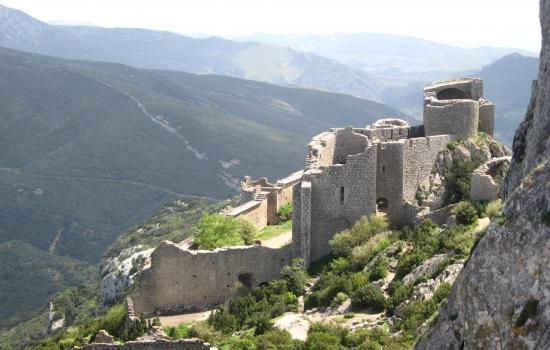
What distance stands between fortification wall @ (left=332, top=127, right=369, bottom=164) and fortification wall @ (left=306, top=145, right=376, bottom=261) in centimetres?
376

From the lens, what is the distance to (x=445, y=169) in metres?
31.1

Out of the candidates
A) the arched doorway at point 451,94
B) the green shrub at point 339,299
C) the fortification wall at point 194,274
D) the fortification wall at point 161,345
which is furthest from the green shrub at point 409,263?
the arched doorway at point 451,94

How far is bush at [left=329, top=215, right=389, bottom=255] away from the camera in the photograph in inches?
1114

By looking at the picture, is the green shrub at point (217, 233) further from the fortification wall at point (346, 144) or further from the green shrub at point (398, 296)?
the green shrub at point (398, 296)

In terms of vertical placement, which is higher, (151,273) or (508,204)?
(508,204)

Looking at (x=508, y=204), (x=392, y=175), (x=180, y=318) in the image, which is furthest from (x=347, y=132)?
(x=508, y=204)

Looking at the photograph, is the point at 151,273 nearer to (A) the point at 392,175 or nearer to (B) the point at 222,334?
(B) the point at 222,334

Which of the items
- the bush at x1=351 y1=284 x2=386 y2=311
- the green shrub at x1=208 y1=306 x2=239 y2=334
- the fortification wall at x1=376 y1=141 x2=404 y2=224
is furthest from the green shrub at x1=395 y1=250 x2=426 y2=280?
the green shrub at x1=208 y1=306 x2=239 y2=334

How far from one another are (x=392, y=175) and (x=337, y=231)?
2660 millimetres

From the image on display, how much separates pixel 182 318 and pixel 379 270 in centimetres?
685

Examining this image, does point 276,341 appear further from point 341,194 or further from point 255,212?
point 255,212

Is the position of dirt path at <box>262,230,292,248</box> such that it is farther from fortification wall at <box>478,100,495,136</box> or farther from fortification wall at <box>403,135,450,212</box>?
fortification wall at <box>478,100,495,136</box>

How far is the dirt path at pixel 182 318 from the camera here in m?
28.0

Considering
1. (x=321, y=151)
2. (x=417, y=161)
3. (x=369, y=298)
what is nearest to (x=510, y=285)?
(x=369, y=298)
